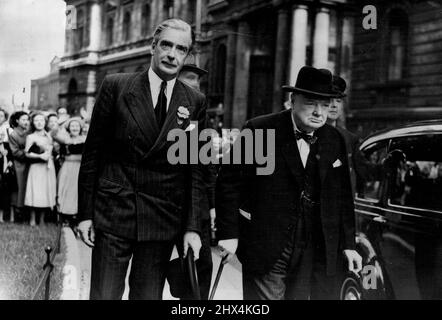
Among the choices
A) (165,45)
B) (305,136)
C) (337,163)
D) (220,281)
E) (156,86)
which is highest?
(165,45)

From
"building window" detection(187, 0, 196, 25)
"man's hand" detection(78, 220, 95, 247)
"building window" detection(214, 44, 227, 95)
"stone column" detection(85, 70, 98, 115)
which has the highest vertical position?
"building window" detection(187, 0, 196, 25)

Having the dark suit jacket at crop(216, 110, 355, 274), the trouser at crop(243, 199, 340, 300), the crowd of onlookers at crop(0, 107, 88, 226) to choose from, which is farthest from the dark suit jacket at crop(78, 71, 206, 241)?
the crowd of onlookers at crop(0, 107, 88, 226)

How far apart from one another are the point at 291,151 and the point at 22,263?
216 centimetres

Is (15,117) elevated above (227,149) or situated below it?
above

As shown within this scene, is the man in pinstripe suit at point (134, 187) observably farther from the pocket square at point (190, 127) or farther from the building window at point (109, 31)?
the building window at point (109, 31)

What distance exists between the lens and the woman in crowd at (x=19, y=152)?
14.7 ft

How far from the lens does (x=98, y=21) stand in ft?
13.1

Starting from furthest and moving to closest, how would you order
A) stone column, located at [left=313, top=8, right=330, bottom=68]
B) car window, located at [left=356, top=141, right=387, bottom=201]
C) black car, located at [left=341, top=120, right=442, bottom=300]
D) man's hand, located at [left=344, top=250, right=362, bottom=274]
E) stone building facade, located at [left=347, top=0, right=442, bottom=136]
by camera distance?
stone column, located at [left=313, top=8, right=330, bottom=68] < stone building facade, located at [left=347, top=0, right=442, bottom=136] < car window, located at [left=356, top=141, right=387, bottom=201] < black car, located at [left=341, top=120, right=442, bottom=300] < man's hand, located at [left=344, top=250, right=362, bottom=274]

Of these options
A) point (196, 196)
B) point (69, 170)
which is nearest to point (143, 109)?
point (196, 196)

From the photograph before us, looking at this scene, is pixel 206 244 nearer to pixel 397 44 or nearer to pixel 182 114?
pixel 182 114

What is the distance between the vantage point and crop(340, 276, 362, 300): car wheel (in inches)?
125

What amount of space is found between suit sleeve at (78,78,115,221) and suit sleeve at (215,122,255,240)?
0.65 metres

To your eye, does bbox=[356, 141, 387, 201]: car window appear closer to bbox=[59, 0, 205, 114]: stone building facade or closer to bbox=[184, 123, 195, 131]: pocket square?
bbox=[184, 123, 195, 131]: pocket square

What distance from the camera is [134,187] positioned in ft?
8.46
